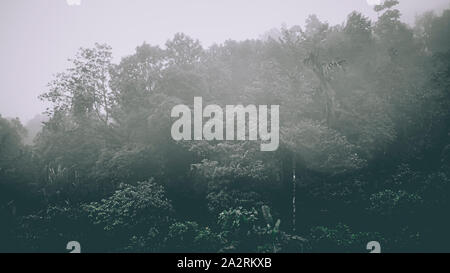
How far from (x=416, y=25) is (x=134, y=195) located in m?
36.6

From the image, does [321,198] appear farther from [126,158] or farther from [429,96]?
[126,158]

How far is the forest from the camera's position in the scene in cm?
1405

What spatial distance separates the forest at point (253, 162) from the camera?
14.0 metres

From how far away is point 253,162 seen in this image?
14.5 meters

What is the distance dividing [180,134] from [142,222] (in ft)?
18.5

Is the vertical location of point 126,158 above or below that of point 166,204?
above

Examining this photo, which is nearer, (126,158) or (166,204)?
(166,204)

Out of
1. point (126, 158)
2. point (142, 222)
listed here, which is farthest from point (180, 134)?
point (142, 222)

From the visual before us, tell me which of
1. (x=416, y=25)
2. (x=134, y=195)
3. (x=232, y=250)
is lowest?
(x=232, y=250)

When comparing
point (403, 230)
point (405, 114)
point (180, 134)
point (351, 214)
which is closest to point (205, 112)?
point (180, 134)

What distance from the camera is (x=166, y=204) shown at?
15.1 m

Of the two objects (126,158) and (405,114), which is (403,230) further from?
(126,158)
